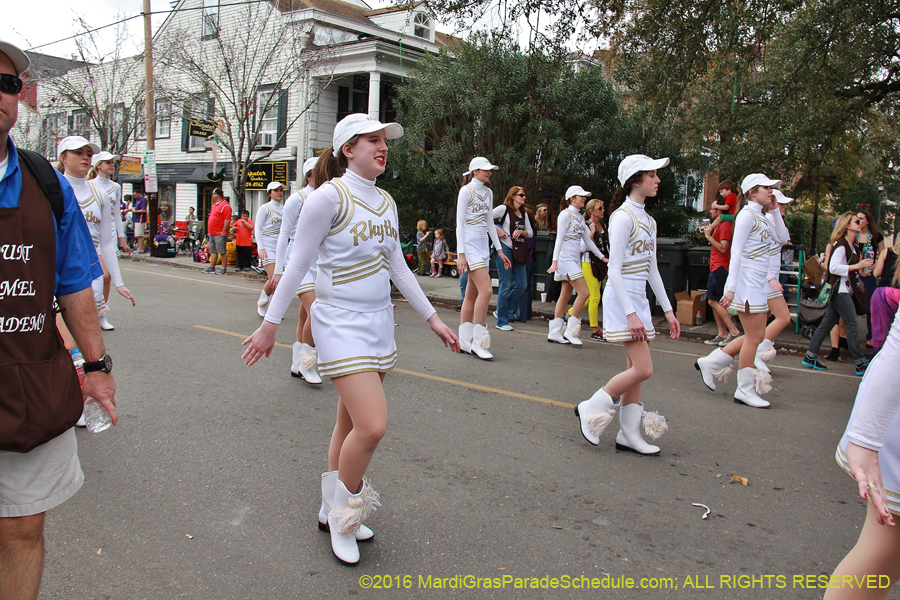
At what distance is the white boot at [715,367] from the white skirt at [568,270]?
2968 millimetres

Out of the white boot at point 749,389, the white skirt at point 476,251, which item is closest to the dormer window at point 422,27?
the white skirt at point 476,251

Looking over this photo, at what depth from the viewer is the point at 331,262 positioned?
3299mm

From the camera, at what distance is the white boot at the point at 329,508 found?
3.44m

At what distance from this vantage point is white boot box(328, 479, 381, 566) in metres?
3.26

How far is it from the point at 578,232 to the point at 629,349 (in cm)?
485

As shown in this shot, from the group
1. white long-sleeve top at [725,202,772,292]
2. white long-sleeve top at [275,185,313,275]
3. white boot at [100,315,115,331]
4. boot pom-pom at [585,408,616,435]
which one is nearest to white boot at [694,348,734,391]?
white long-sleeve top at [725,202,772,292]

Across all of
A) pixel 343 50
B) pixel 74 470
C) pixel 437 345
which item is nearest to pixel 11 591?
pixel 74 470

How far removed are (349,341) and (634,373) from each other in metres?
2.27

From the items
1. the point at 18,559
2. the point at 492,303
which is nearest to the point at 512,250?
the point at 492,303

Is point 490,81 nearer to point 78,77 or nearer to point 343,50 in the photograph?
point 343,50

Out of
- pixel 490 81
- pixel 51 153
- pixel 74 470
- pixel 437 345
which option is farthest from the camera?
pixel 51 153

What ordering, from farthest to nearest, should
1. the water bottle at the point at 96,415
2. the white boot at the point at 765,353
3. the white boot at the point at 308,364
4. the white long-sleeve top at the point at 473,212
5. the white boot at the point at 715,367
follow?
the white long-sleeve top at the point at 473,212 < the white boot at the point at 765,353 < the white boot at the point at 715,367 < the white boot at the point at 308,364 < the water bottle at the point at 96,415

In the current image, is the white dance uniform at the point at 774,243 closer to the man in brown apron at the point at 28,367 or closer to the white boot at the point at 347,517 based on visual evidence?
the white boot at the point at 347,517

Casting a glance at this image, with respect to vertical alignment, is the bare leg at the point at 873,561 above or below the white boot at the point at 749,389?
above
